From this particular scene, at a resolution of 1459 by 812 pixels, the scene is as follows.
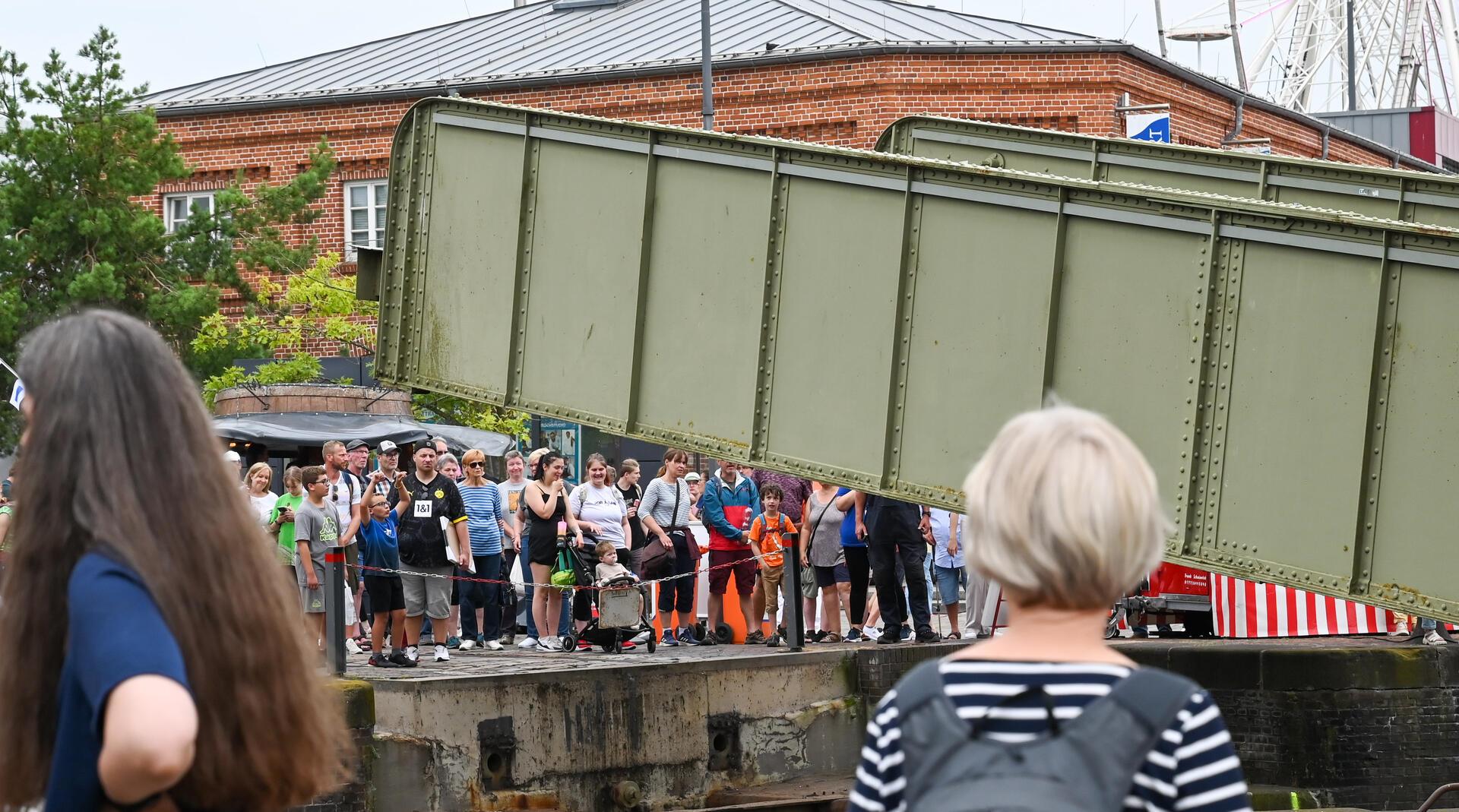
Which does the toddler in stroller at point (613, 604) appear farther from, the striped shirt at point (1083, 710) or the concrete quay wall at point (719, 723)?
the striped shirt at point (1083, 710)

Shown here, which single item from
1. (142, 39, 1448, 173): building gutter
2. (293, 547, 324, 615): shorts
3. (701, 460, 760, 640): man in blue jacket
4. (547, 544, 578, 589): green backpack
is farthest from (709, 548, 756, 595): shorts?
(142, 39, 1448, 173): building gutter

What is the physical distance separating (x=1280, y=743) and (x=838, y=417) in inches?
200

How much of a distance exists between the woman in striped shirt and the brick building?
30261 millimetres

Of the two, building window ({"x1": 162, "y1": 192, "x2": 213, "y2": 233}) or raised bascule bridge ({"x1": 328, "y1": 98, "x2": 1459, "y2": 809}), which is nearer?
raised bascule bridge ({"x1": 328, "y1": 98, "x2": 1459, "y2": 809})

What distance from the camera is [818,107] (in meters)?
33.3

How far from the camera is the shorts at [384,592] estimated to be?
14.4 meters

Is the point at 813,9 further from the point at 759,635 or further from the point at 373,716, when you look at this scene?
the point at 373,716

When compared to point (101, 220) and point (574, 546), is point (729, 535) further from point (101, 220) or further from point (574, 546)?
point (101, 220)

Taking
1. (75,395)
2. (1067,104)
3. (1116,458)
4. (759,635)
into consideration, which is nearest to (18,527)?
(75,395)

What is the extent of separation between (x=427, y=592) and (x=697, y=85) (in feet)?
69.4

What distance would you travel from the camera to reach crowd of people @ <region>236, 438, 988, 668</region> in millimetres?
14500

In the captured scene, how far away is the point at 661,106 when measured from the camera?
3481cm

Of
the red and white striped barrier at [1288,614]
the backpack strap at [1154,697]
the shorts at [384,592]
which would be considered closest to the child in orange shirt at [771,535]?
the shorts at [384,592]

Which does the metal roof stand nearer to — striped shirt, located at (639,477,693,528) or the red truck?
the red truck
